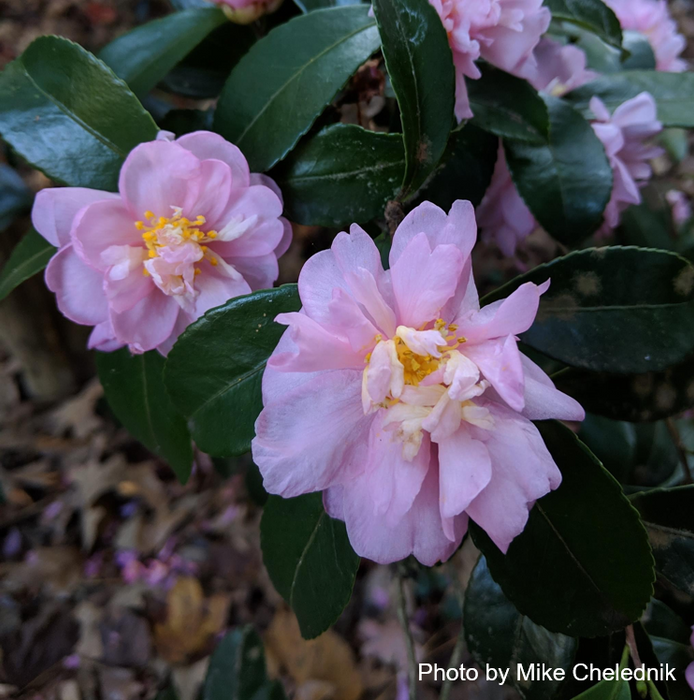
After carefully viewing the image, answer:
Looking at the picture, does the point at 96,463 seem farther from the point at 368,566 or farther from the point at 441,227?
the point at 441,227

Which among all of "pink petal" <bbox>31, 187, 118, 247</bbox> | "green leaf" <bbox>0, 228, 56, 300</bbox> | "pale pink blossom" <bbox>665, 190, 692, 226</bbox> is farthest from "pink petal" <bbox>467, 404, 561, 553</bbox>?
"pale pink blossom" <bbox>665, 190, 692, 226</bbox>

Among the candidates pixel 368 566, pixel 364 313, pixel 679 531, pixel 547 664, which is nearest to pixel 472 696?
pixel 368 566

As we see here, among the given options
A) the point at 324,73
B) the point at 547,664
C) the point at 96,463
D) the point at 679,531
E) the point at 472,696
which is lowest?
the point at 472,696

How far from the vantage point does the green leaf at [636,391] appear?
64cm

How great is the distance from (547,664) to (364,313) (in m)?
0.49

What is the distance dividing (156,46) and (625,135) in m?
0.69

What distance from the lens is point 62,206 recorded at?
516 millimetres

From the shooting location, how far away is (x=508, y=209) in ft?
2.52

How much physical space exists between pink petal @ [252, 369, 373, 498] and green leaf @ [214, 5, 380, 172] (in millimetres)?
289

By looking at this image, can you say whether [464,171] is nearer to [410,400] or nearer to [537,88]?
[537,88]

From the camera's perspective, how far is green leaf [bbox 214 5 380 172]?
553 millimetres

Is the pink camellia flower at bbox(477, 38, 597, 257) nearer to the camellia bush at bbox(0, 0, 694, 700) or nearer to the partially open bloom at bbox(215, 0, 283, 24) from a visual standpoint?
the camellia bush at bbox(0, 0, 694, 700)

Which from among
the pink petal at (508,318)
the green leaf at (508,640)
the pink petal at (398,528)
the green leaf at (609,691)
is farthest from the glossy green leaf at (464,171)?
the green leaf at (609,691)

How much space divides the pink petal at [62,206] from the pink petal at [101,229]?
Answer: 0.02 meters
